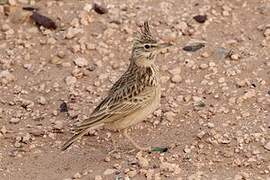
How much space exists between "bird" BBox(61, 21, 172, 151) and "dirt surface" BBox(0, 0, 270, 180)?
45 cm

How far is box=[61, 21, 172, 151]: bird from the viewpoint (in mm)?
9734

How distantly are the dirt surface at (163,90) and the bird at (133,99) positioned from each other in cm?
45

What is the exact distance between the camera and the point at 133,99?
9.84 metres

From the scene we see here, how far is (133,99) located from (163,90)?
153cm

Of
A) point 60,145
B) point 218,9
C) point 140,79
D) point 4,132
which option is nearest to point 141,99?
point 140,79

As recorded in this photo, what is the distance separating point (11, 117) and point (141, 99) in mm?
2086

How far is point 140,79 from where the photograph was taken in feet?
33.0

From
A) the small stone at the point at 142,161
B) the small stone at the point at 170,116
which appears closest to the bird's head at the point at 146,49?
the small stone at the point at 170,116

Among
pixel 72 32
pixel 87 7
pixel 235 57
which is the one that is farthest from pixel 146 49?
pixel 87 7

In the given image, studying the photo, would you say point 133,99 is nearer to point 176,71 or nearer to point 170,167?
→ point 170,167

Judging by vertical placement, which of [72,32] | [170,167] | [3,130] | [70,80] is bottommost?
[3,130]

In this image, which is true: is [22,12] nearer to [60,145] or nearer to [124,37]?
[124,37]

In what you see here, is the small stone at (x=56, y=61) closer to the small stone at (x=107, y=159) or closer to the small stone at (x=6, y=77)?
the small stone at (x=6, y=77)

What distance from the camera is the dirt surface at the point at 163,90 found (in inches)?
389
